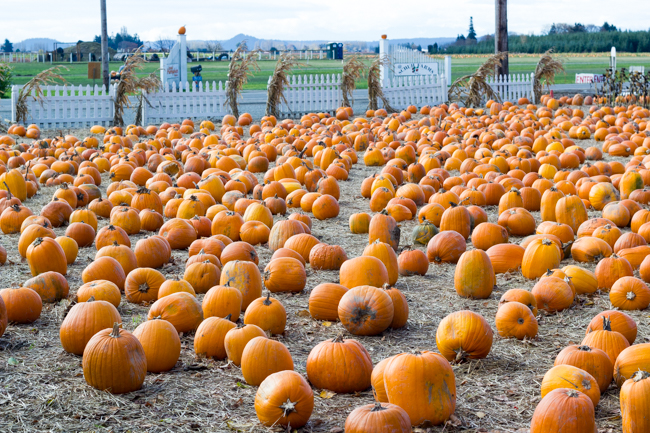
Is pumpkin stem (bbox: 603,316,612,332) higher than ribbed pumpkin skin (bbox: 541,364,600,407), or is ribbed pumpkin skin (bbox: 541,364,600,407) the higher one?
pumpkin stem (bbox: 603,316,612,332)

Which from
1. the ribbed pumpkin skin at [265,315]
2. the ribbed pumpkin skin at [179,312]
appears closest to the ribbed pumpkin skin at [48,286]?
the ribbed pumpkin skin at [179,312]

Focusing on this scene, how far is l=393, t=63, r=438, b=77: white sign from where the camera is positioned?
21.3 meters

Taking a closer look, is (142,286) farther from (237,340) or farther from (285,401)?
(285,401)

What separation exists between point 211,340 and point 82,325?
798 mm

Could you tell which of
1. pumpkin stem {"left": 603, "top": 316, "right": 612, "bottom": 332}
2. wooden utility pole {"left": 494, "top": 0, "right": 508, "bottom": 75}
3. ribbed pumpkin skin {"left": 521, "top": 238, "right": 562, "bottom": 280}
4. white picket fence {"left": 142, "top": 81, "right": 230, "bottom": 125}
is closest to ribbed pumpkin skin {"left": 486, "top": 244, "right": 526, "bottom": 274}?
ribbed pumpkin skin {"left": 521, "top": 238, "right": 562, "bottom": 280}

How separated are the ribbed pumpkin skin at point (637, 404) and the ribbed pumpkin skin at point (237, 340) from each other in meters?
2.00

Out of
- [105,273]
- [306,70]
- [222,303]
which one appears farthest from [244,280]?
[306,70]

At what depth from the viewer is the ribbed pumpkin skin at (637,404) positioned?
2941 mm

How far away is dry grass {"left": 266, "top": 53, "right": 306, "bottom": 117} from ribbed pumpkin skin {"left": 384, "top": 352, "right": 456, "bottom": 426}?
1427cm

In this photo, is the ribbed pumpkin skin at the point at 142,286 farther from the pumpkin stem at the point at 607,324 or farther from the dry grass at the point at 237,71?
the dry grass at the point at 237,71

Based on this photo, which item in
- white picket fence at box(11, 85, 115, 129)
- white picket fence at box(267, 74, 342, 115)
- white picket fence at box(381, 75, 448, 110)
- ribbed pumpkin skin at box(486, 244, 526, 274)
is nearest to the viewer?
ribbed pumpkin skin at box(486, 244, 526, 274)

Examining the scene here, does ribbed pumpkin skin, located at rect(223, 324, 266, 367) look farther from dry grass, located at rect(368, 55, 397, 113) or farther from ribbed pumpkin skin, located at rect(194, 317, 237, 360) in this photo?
dry grass, located at rect(368, 55, 397, 113)

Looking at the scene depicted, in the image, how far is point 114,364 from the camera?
3412 millimetres

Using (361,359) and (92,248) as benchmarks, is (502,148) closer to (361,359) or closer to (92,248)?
(92,248)
